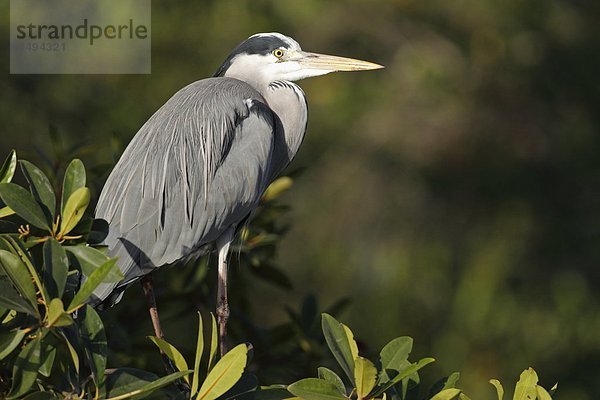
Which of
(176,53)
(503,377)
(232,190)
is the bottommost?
(503,377)

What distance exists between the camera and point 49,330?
3.92 feet

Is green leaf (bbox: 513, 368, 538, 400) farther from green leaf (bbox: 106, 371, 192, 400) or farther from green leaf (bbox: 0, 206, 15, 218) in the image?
green leaf (bbox: 0, 206, 15, 218)

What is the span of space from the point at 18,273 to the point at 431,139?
336cm

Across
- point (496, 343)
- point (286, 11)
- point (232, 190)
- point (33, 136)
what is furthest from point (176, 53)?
point (232, 190)

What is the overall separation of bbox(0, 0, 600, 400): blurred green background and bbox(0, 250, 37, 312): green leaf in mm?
2628

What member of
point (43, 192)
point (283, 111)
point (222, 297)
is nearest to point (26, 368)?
point (43, 192)

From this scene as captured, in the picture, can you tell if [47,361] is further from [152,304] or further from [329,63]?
[329,63]

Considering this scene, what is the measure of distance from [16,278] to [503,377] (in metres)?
2.25

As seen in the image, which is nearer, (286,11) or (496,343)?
(496,343)

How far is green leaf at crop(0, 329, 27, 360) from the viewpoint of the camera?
1.19 meters

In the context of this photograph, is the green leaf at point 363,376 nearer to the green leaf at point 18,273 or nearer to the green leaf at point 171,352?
the green leaf at point 171,352

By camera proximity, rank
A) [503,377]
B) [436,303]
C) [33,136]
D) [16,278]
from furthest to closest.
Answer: [436,303]
[33,136]
[503,377]
[16,278]

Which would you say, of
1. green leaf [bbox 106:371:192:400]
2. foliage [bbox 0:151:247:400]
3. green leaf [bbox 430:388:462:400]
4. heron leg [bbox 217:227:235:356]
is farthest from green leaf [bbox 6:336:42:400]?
heron leg [bbox 217:227:235:356]

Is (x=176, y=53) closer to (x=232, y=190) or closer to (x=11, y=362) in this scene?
(x=232, y=190)
